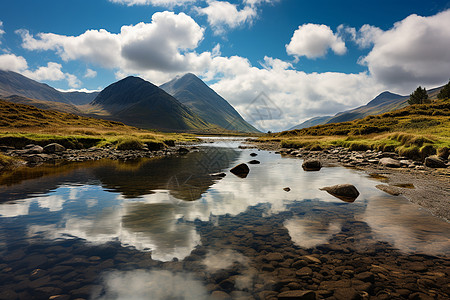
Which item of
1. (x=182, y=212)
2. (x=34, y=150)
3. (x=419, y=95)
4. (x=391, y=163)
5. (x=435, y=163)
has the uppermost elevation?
(x=419, y=95)

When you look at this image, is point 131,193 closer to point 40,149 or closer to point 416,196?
point 416,196

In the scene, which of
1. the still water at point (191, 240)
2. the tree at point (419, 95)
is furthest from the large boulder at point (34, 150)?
the tree at point (419, 95)

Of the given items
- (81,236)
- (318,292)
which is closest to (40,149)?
(81,236)

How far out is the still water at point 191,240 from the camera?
4.57m

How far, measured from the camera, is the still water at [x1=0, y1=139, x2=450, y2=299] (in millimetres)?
4574

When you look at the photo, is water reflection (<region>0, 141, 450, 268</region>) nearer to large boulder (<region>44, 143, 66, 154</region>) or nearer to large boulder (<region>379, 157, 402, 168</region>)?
large boulder (<region>379, 157, 402, 168</region>)

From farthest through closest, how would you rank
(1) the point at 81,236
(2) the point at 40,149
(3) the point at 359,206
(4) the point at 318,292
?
(2) the point at 40,149
(3) the point at 359,206
(1) the point at 81,236
(4) the point at 318,292

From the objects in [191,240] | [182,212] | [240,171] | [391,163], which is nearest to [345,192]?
[182,212]

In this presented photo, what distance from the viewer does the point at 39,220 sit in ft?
26.3

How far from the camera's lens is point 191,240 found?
6.57 metres

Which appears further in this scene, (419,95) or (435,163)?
(419,95)

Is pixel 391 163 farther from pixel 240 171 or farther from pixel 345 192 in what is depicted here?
pixel 240 171

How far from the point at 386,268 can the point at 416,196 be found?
7949 millimetres

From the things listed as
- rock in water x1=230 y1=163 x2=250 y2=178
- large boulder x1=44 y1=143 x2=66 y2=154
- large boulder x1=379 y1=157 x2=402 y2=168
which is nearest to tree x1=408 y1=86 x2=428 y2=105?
large boulder x1=379 y1=157 x2=402 y2=168
